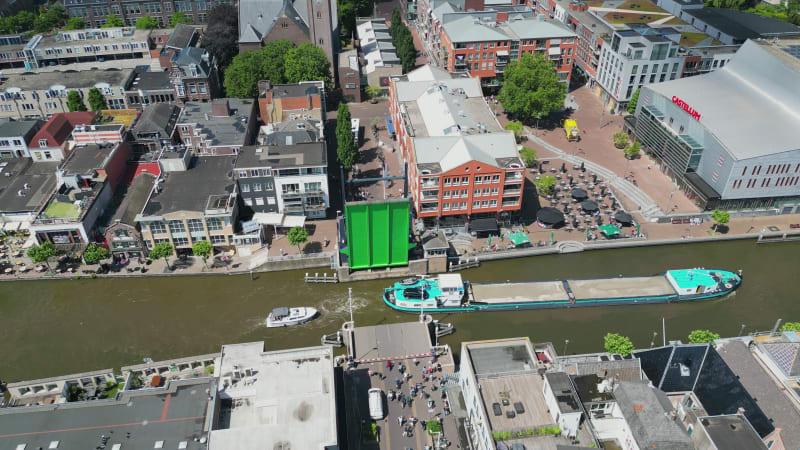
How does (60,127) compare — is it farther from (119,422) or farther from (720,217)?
(720,217)

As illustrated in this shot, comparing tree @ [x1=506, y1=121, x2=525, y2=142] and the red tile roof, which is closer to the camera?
the red tile roof

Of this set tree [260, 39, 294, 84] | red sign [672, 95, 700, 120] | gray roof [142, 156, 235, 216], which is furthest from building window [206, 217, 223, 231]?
red sign [672, 95, 700, 120]

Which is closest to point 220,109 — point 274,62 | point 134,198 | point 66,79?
point 274,62

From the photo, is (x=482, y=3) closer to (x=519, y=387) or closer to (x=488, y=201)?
(x=488, y=201)

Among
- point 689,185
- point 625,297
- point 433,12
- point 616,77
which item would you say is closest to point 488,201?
point 625,297

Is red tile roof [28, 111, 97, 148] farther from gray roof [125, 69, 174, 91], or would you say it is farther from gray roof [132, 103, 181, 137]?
gray roof [125, 69, 174, 91]

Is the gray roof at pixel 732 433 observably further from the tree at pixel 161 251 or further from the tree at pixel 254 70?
the tree at pixel 254 70

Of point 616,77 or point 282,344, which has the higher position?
point 616,77
